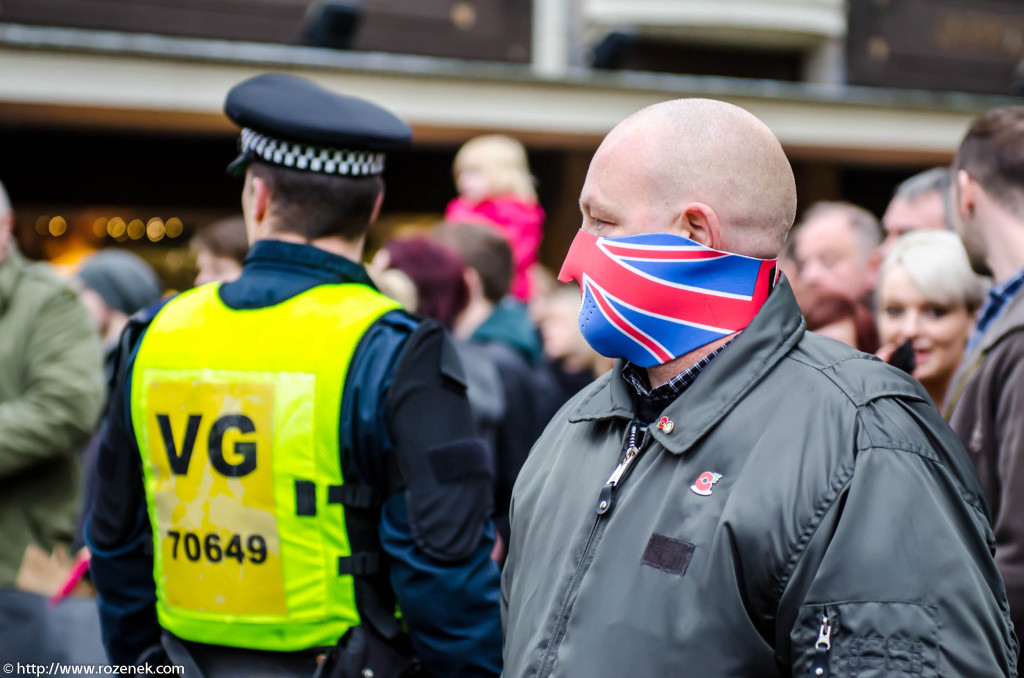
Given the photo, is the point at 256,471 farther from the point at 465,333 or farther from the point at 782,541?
the point at 465,333

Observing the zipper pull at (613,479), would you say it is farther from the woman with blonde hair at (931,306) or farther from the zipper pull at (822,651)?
the woman with blonde hair at (931,306)

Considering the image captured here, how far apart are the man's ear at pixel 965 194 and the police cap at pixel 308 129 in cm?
145

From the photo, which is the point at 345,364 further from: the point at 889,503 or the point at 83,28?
the point at 83,28

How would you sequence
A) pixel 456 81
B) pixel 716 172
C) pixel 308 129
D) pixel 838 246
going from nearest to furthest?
pixel 716 172, pixel 308 129, pixel 838 246, pixel 456 81

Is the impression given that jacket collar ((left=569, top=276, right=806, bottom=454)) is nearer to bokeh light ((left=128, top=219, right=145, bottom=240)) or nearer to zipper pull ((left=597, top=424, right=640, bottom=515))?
zipper pull ((left=597, top=424, right=640, bottom=515))

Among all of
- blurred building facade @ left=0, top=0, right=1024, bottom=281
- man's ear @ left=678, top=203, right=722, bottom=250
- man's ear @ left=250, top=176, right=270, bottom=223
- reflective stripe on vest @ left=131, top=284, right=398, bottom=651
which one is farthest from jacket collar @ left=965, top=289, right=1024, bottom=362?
blurred building facade @ left=0, top=0, right=1024, bottom=281

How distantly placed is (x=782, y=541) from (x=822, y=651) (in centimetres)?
15

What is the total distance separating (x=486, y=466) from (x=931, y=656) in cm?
123

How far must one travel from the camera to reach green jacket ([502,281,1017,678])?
130cm

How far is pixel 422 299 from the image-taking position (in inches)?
141

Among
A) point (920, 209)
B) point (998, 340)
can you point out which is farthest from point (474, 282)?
point (998, 340)

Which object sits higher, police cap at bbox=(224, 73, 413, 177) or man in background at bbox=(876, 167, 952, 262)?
police cap at bbox=(224, 73, 413, 177)

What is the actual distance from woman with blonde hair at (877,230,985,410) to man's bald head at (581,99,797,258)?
167 centimetres

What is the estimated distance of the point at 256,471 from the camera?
2207 millimetres
